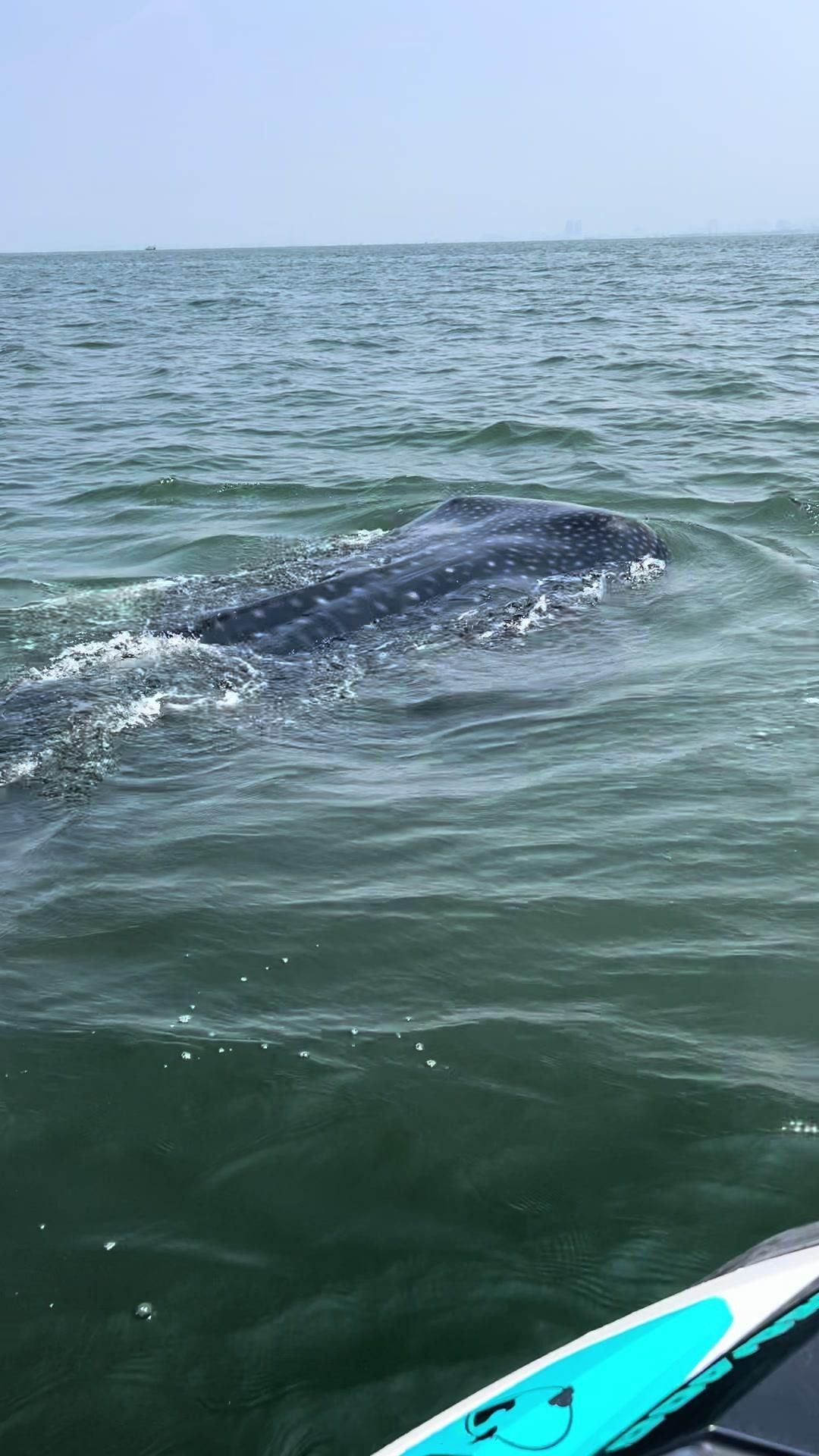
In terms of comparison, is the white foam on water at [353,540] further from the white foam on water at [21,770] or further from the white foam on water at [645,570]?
the white foam on water at [21,770]

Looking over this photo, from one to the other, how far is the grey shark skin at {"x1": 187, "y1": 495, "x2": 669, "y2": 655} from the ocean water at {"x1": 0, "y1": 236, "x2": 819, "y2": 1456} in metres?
0.31

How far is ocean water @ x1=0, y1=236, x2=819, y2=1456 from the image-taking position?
2990mm

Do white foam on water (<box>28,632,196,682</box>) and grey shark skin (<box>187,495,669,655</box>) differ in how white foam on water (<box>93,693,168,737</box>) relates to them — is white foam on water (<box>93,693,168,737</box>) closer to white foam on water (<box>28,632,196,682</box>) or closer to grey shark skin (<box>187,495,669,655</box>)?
white foam on water (<box>28,632,196,682</box>)

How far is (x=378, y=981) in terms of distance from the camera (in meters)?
4.37

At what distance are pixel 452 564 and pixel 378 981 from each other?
537cm

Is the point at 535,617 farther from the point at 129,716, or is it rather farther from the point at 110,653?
the point at 129,716

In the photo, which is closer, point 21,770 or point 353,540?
point 21,770

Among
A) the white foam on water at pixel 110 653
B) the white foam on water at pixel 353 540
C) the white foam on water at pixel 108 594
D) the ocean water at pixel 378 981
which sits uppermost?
the white foam on water at pixel 353 540

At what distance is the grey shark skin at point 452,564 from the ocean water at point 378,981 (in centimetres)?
31

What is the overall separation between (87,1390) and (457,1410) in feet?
3.12

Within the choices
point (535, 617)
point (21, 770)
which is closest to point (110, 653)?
point (21, 770)

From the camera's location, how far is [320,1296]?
10.00 ft

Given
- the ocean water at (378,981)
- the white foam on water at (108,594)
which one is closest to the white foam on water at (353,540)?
the ocean water at (378,981)

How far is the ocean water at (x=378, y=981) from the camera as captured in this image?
2.99 meters
